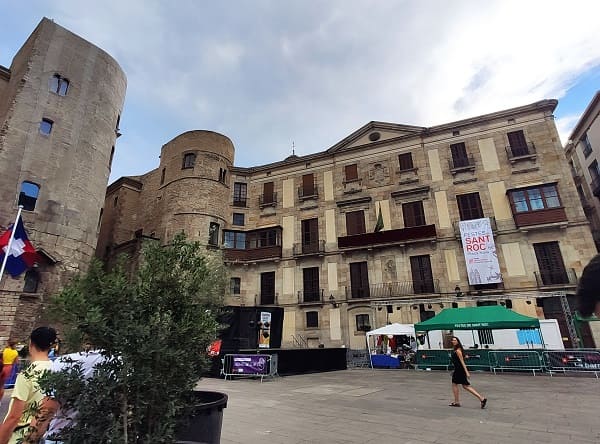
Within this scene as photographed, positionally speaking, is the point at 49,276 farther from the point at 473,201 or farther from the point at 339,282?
the point at 473,201

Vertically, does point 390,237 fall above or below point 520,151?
below

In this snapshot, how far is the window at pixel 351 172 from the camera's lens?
28020 millimetres

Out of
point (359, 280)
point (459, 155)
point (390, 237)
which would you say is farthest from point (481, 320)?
point (459, 155)

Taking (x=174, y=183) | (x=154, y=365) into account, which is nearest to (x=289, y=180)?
(x=174, y=183)

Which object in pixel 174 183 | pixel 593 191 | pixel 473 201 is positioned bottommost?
pixel 473 201

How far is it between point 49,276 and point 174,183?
12341mm

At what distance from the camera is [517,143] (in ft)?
78.0

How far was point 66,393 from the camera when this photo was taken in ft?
8.09

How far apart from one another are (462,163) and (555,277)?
384 inches

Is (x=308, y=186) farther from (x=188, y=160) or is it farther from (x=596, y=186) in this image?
(x=596, y=186)

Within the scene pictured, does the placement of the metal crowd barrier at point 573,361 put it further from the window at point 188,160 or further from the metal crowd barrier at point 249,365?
the window at point 188,160

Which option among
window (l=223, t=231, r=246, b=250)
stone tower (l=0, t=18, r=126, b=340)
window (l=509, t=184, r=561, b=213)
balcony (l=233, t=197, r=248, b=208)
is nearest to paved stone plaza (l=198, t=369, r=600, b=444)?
window (l=509, t=184, r=561, b=213)

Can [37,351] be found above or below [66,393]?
above

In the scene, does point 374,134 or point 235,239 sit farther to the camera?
point 235,239
